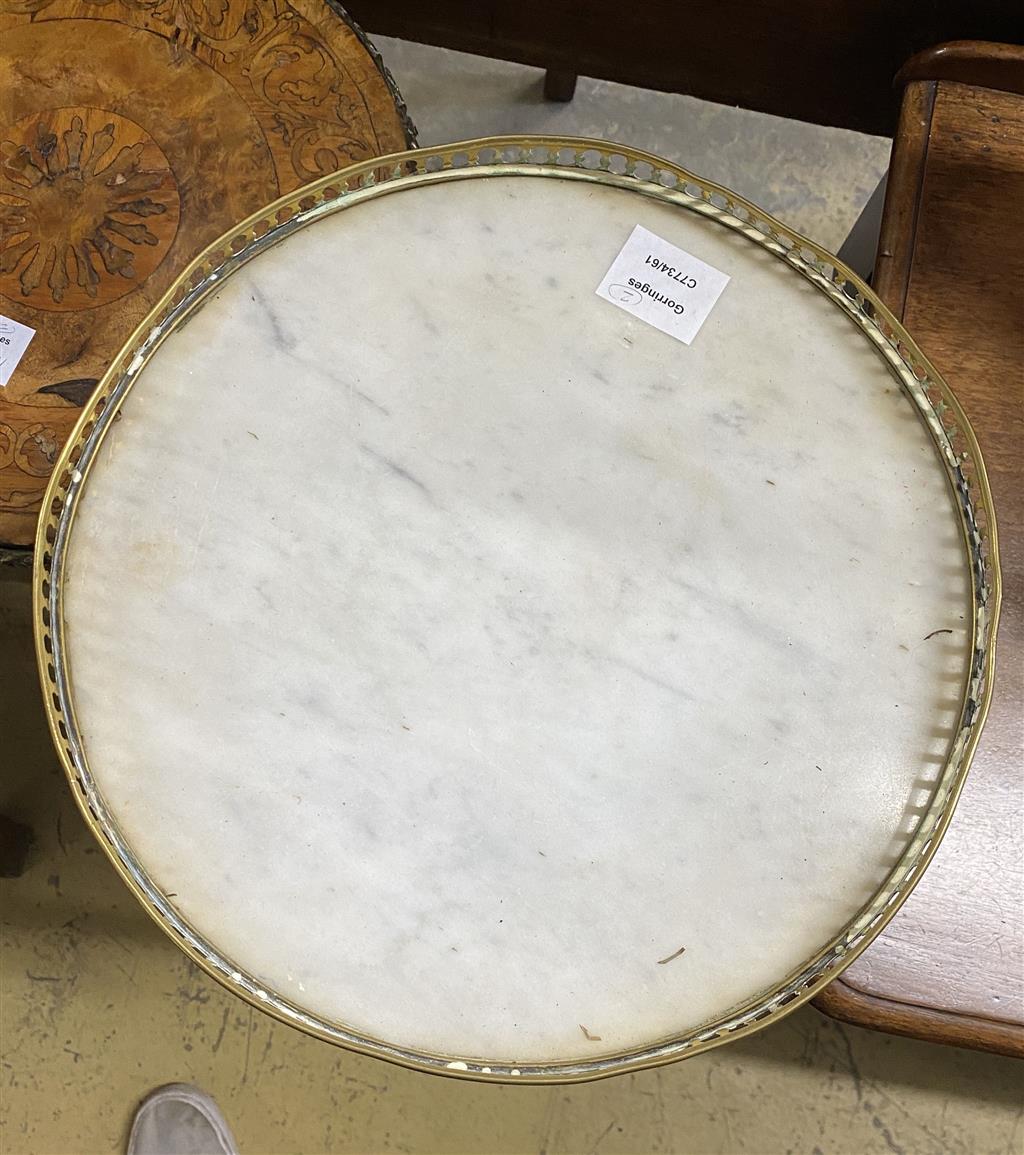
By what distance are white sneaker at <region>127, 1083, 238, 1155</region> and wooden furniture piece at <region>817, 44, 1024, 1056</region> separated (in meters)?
1.00

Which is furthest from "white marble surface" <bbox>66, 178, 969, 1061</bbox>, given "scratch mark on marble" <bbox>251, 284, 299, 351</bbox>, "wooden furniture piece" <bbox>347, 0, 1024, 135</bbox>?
"wooden furniture piece" <bbox>347, 0, 1024, 135</bbox>

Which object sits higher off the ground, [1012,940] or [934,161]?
[934,161]

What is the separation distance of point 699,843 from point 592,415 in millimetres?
297

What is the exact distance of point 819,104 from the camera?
1146 mm

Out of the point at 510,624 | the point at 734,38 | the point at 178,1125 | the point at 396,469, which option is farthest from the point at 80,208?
the point at 178,1125

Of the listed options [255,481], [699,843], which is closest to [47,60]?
[255,481]

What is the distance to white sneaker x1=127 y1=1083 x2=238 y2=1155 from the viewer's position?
1.29 m

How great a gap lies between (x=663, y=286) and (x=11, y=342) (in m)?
Answer: 0.63

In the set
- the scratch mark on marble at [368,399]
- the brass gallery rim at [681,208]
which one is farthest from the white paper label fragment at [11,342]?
the scratch mark on marble at [368,399]

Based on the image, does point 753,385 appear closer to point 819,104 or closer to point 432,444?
point 432,444

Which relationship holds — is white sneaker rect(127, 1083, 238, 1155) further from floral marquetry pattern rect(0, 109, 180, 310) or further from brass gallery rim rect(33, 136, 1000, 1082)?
floral marquetry pattern rect(0, 109, 180, 310)

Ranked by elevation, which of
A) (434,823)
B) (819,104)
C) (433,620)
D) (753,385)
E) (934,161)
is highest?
(819,104)

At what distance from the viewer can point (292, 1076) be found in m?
1.33

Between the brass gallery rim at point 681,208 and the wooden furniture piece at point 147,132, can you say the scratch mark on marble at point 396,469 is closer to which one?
the brass gallery rim at point 681,208
